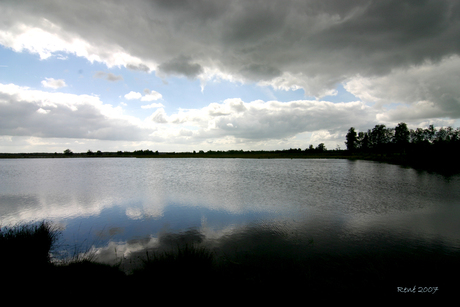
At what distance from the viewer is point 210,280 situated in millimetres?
5539

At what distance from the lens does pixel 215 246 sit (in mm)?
9805

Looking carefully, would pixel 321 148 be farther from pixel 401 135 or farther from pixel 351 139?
pixel 401 135

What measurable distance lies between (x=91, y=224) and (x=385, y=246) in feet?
54.5

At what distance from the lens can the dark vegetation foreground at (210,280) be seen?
16.6ft

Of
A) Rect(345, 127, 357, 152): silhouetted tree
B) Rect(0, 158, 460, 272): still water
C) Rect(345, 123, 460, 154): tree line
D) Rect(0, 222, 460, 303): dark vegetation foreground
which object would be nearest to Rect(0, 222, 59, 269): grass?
Rect(0, 222, 460, 303): dark vegetation foreground

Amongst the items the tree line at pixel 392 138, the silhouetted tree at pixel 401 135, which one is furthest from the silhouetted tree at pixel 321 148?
the silhouetted tree at pixel 401 135

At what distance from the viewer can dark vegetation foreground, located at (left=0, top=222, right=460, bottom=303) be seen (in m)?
5.06

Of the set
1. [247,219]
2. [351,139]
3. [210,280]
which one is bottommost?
[247,219]

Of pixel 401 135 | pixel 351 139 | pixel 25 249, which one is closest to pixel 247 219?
pixel 25 249

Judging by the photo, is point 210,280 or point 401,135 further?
point 401,135

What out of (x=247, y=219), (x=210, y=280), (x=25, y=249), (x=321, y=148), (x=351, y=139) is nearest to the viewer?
(x=210, y=280)

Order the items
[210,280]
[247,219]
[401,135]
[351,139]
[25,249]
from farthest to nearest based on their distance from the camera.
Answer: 1. [351,139]
2. [401,135]
3. [247,219]
4. [25,249]
5. [210,280]

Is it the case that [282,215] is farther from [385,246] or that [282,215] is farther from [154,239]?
[154,239]

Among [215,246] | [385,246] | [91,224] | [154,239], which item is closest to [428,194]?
[385,246]
